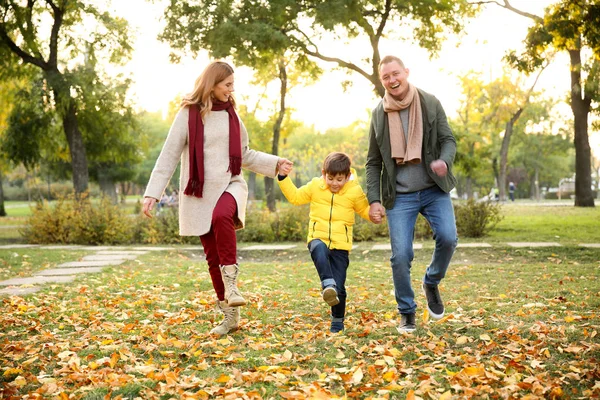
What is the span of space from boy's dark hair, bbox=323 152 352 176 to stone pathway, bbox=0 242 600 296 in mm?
4082

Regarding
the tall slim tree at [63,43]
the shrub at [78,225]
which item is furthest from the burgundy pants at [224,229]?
the tall slim tree at [63,43]

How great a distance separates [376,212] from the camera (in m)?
4.90

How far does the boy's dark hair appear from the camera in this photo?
4.91 meters

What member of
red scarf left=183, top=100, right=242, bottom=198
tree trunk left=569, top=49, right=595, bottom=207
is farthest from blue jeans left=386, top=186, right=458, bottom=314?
tree trunk left=569, top=49, right=595, bottom=207

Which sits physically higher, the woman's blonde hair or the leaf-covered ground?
the woman's blonde hair

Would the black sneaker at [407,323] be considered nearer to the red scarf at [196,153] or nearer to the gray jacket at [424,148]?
the gray jacket at [424,148]

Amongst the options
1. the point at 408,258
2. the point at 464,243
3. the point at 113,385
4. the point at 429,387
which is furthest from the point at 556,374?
the point at 464,243

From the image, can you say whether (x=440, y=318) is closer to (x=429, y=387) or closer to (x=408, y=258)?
(x=408, y=258)

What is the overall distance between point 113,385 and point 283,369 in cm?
102

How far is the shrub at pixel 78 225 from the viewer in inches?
574

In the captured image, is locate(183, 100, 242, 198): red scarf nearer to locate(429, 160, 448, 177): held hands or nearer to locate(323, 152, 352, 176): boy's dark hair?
locate(323, 152, 352, 176): boy's dark hair

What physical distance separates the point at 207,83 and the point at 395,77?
1.47m

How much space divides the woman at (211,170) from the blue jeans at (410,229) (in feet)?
4.15

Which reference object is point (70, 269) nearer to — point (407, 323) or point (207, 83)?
point (207, 83)
